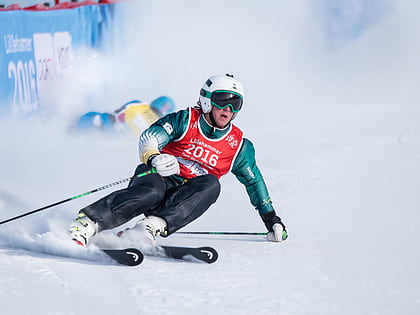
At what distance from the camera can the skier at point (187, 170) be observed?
361 centimetres

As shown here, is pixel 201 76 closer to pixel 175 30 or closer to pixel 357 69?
pixel 175 30

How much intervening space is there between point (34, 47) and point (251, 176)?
177 inches

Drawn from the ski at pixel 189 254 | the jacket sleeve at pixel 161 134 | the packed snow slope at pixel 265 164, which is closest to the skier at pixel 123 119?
the packed snow slope at pixel 265 164

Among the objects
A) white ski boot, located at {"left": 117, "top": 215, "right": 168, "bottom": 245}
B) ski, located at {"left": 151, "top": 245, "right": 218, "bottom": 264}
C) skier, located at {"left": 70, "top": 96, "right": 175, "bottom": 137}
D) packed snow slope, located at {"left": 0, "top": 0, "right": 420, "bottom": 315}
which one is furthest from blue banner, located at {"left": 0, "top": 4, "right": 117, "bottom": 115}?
ski, located at {"left": 151, "top": 245, "right": 218, "bottom": 264}

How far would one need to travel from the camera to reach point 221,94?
3.99 metres

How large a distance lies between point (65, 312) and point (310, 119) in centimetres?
794

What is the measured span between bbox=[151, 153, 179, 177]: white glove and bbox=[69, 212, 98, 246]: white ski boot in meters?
0.47

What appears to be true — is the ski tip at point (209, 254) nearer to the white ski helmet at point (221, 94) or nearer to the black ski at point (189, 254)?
the black ski at point (189, 254)

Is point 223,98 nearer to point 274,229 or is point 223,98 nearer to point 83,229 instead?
point 274,229

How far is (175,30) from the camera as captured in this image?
11750 millimetres

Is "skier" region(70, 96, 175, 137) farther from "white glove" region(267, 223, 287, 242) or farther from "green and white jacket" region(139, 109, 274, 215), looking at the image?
"white glove" region(267, 223, 287, 242)

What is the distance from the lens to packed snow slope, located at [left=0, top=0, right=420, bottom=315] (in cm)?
305

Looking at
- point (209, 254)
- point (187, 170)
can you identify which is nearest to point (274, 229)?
Answer: point (187, 170)

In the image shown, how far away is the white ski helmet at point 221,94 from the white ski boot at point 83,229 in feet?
3.28
